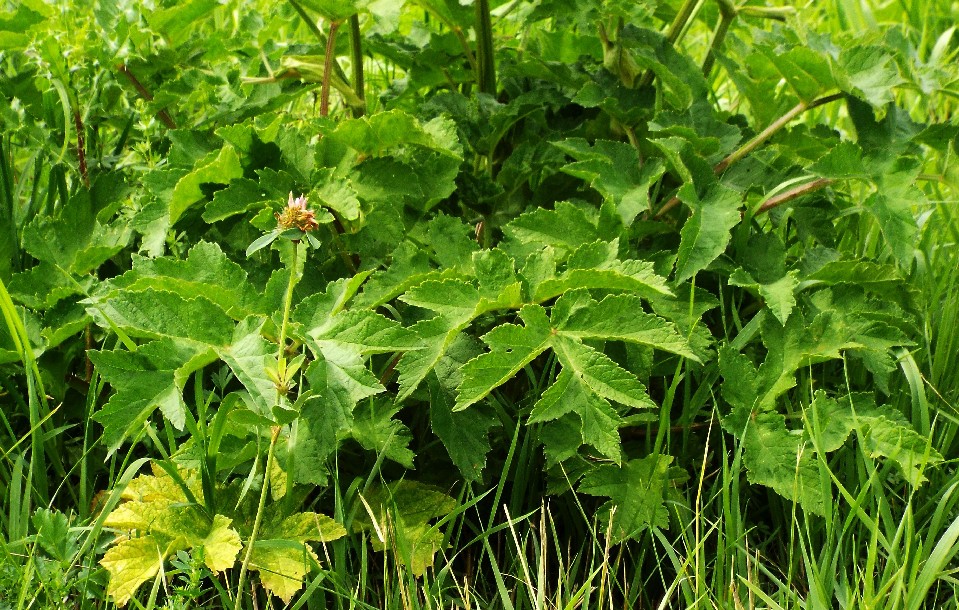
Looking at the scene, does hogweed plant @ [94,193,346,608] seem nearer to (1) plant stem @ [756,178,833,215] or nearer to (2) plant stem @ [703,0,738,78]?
(1) plant stem @ [756,178,833,215]

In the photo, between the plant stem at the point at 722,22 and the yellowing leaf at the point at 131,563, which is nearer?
the yellowing leaf at the point at 131,563

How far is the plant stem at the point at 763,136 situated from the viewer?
1884mm

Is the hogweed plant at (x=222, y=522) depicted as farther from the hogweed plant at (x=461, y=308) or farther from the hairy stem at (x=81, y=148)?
the hairy stem at (x=81, y=148)

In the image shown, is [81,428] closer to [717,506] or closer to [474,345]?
[474,345]

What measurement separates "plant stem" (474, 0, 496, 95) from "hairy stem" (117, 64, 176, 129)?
2.18 feet

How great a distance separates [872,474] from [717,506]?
33 cm

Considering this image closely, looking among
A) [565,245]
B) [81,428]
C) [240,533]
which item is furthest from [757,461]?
[81,428]

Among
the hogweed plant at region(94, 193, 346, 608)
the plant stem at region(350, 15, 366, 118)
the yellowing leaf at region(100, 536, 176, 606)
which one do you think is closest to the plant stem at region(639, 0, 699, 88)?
the plant stem at region(350, 15, 366, 118)

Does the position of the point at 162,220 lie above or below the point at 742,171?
above

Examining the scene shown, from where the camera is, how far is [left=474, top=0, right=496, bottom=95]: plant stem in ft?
6.59

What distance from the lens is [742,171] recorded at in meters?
1.94

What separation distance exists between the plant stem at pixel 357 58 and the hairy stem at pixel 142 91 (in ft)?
1.28

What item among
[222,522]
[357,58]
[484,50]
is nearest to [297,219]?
[222,522]

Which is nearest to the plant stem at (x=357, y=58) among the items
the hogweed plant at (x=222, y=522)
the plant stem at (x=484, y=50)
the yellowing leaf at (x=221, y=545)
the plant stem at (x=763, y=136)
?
the plant stem at (x=484, y=50)
